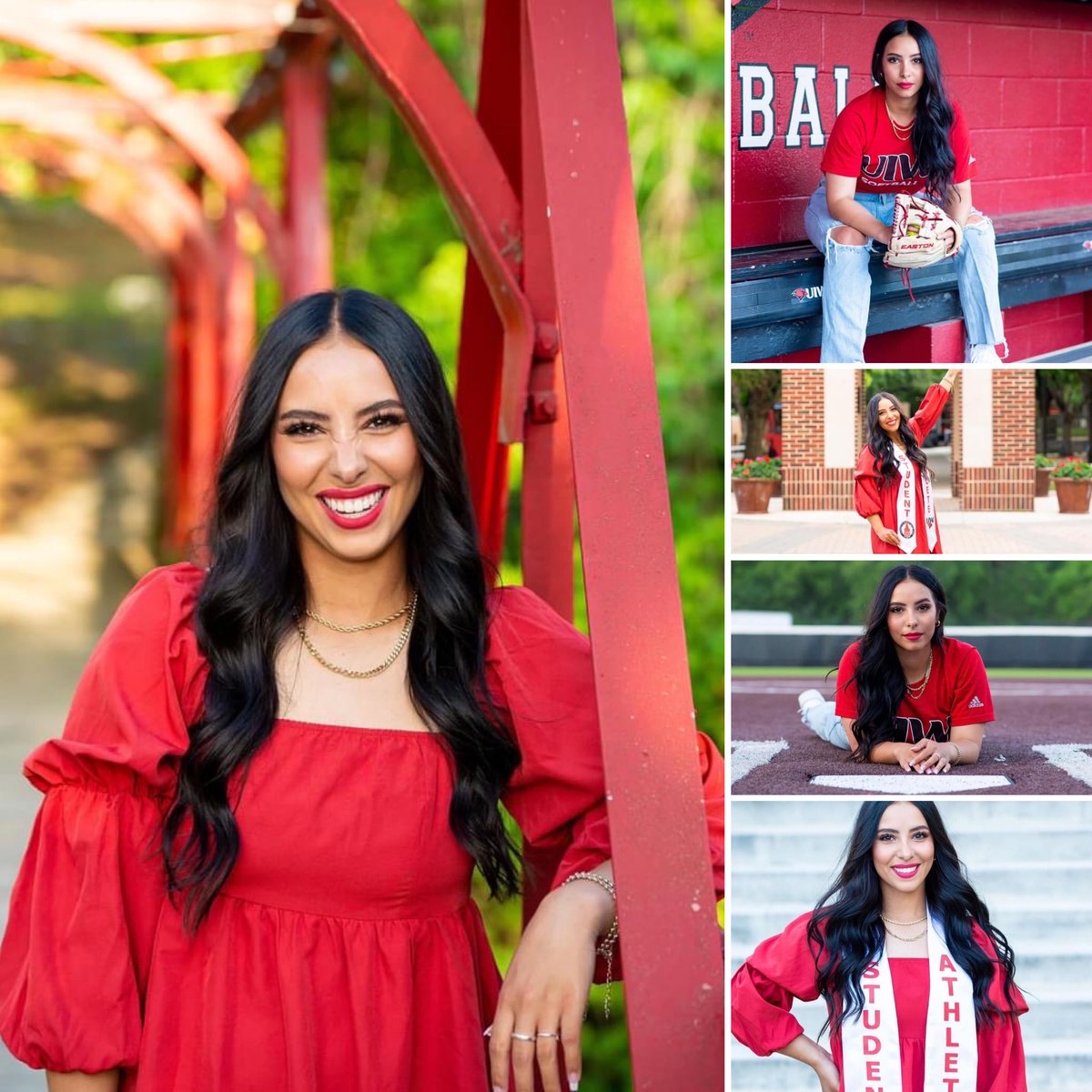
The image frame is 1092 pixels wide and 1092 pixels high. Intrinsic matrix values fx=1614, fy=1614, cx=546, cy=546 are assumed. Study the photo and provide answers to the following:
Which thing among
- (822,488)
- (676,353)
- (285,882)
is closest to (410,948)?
(285,882)

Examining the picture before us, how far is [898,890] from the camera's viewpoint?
1.41 metres

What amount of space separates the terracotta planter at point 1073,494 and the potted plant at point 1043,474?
11 mm

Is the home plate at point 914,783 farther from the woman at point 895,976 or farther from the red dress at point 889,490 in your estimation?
the red dress at point 889,490

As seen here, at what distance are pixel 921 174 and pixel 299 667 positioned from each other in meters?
0.99

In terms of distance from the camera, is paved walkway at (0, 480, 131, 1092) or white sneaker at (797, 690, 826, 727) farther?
paved walkway at (0, 480, 131, 1092)

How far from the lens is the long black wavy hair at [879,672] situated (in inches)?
54.0

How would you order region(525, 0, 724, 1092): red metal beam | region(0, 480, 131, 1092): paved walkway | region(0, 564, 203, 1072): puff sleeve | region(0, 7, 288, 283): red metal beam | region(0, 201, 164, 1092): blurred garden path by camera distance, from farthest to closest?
region(0, 201, 164, 1092): blurred garden path, region(0, 7, 288, 283): red metal beam, region(0, 480, 131, 1092): paved walkway, region(0, 564, 203, 1072): puff sleeve, region(525, 0, 724, 1092): red metal beam

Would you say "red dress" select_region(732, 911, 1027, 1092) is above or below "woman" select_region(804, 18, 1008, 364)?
below

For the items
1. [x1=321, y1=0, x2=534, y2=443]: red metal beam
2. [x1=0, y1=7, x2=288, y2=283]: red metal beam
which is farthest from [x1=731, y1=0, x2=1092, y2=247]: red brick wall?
[x1=0, y1=7, x2=288, y2=283]: red metal beam

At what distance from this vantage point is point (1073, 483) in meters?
1.32

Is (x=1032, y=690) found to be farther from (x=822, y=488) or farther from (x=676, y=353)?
(x=676, y=353)

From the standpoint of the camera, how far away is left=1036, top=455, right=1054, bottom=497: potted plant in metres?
1.34

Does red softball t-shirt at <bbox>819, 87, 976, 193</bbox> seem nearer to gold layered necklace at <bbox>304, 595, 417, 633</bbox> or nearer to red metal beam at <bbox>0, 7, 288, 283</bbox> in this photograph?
gold layered necklace at <bbox>304, 595, 417, 633</bbox>

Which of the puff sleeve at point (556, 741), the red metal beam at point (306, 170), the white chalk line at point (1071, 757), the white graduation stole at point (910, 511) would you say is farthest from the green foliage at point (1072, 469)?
the red metal beam at point (306, 170)
